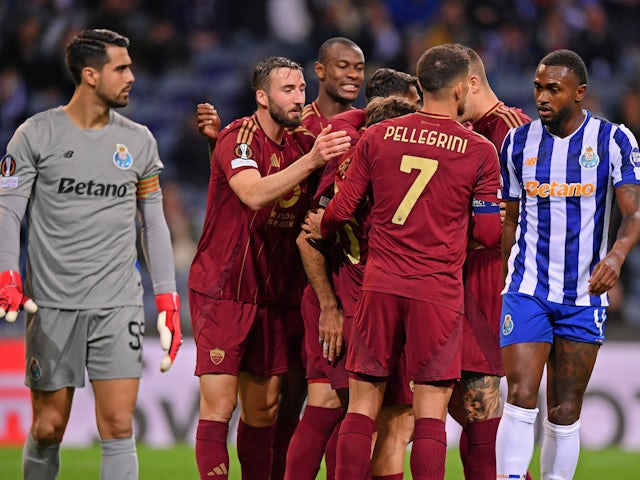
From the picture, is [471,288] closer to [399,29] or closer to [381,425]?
[381,425]

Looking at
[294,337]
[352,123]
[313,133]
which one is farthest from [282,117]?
[294,337]

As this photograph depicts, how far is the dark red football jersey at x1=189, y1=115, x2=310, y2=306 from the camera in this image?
6.03 metres

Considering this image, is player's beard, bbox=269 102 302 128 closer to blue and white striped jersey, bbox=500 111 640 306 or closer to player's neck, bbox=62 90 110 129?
player's neck, bbox=62 90 110 129

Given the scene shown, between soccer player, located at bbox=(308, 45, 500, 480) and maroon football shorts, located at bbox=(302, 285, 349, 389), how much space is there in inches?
12.9

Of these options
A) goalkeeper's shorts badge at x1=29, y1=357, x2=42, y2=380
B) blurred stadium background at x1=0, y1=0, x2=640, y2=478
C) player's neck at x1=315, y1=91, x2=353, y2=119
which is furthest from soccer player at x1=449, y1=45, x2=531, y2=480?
A: blurred stadium background at x1=0, y1=0, x2=640, y2=478

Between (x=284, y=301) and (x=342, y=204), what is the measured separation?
105cm

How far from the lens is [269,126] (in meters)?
6.10

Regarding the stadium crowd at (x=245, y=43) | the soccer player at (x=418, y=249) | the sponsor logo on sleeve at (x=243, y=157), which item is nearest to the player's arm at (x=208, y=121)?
the sponsor logo on sleeve at (x=243, y=157)

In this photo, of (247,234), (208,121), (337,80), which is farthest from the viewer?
(337,80)

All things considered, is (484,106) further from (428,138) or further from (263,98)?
(263,98)

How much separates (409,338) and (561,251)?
35.8 inches

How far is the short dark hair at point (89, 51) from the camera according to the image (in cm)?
563

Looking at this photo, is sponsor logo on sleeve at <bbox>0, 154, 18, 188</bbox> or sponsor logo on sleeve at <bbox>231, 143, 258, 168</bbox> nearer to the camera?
sponsor logo on sleeve at <bbox>0, 154, 18, 188</bbox>

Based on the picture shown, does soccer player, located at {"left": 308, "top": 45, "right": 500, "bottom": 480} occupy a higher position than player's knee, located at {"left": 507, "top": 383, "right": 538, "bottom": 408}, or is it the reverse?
soccer player, located at {"left": 308, "top": 45, "right": 500, "bottom": 480}
